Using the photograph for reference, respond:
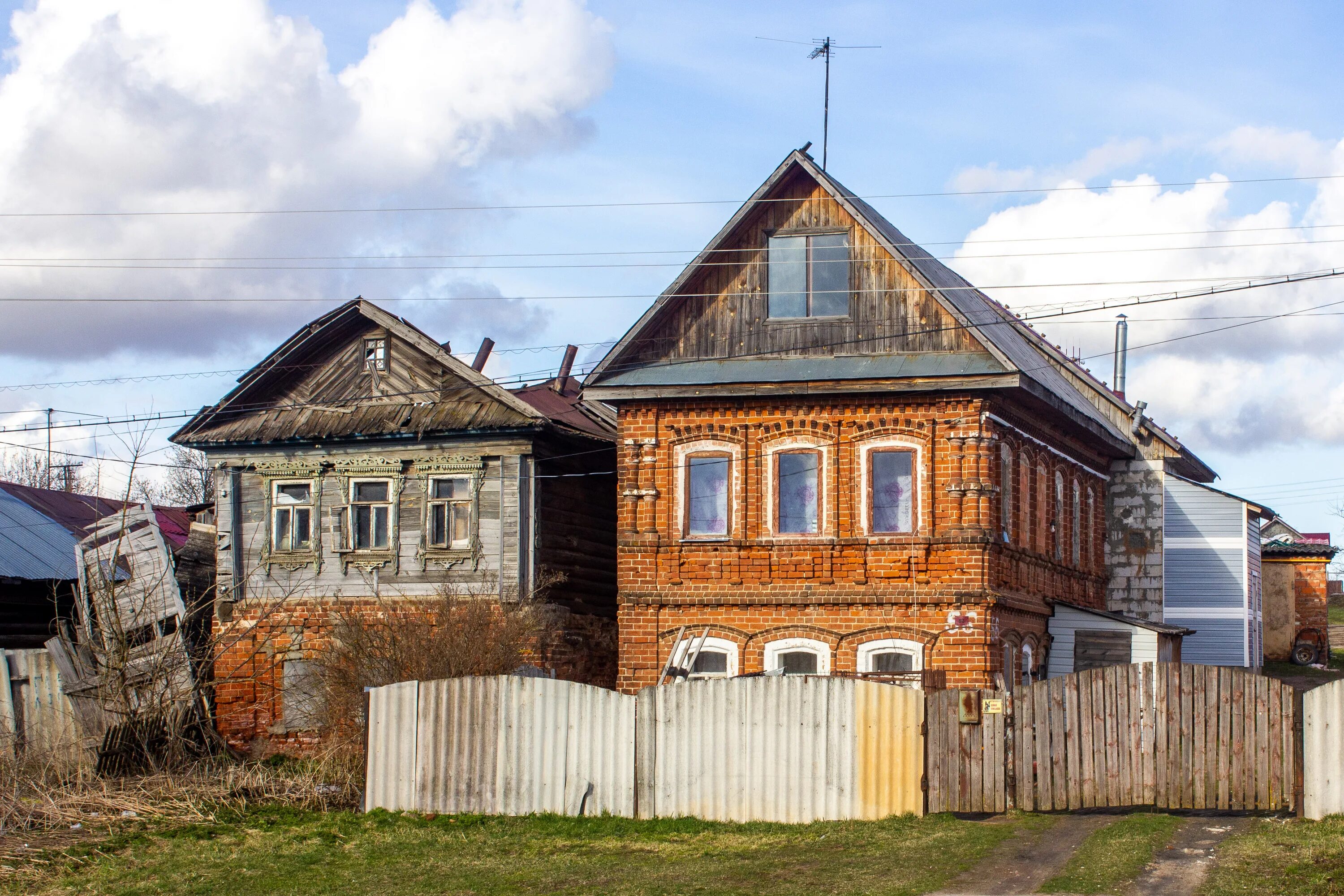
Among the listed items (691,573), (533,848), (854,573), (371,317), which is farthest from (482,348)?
(533,848)

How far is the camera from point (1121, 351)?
125 ft

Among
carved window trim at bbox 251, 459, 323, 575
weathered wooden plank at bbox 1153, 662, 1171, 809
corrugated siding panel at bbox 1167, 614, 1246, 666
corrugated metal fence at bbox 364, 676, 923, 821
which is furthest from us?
corrugated siding panel at bbox 1167, 614, 1246, 666

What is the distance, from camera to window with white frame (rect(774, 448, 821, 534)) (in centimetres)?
2309

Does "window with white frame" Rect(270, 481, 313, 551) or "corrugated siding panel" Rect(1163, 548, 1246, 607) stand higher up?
"window with white frame" Rect(270, 481, 313, 551)

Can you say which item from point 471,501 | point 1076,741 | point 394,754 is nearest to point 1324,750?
point 1076,741

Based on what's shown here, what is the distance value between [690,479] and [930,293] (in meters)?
4.66

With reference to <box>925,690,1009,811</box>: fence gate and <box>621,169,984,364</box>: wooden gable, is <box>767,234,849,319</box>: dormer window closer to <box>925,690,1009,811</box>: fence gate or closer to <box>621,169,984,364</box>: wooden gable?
<box>621,169,984,364</box>: wooden gable

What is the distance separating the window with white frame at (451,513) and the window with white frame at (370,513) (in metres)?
0.81

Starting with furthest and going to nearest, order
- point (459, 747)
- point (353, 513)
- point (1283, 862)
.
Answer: point (353, 513), point (459, 747), point (1283, 862)

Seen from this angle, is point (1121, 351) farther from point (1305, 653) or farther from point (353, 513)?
point (353, 513)

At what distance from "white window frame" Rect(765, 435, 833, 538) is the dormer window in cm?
206

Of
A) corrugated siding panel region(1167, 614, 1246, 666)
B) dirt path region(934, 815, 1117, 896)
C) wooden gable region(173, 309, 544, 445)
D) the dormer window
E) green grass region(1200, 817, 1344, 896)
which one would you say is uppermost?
the dormer window

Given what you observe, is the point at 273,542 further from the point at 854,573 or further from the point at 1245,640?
the point at 1245,640

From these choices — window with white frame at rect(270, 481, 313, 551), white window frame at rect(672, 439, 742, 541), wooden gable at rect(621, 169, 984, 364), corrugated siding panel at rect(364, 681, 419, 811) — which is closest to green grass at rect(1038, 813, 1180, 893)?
corrugated siding panel at rect(364, 681, 419, 811)
